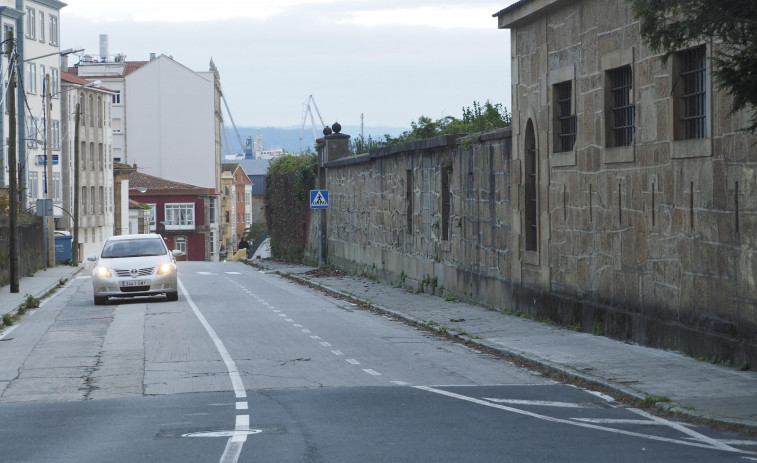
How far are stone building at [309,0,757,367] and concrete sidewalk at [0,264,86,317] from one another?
1021cm

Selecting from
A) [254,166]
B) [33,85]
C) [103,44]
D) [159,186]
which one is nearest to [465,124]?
[33,85]

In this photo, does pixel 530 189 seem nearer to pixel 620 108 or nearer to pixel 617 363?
pixel 620 108

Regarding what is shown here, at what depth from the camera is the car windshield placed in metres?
27.1

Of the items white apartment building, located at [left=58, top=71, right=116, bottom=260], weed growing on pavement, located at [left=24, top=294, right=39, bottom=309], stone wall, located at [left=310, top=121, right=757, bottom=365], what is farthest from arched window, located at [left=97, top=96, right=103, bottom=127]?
weed growing on pavement, located at [left=24, top=294, right=39, bottom=309]

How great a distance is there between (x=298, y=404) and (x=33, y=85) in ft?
220

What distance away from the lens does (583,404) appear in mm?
11188

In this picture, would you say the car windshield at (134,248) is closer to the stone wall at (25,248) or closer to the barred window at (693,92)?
the stone wall at (25,248)

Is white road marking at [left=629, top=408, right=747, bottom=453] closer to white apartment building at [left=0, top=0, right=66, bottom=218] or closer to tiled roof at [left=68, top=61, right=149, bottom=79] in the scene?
white apartment building at [left=0, top=0, right=66, bottom=218]

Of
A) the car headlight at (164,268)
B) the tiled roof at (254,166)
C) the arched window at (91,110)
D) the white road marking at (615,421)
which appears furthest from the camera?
the tiled roof at (254,166)

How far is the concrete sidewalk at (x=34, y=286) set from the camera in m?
27.5

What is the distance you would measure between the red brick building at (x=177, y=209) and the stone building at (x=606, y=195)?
8447 cm

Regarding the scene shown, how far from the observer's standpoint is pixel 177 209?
109750 millimetres

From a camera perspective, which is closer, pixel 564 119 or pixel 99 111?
pixel 564 119

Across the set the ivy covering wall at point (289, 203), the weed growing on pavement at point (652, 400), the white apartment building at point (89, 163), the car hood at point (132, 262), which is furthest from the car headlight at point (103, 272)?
the white apartment building at point (89, 163)
